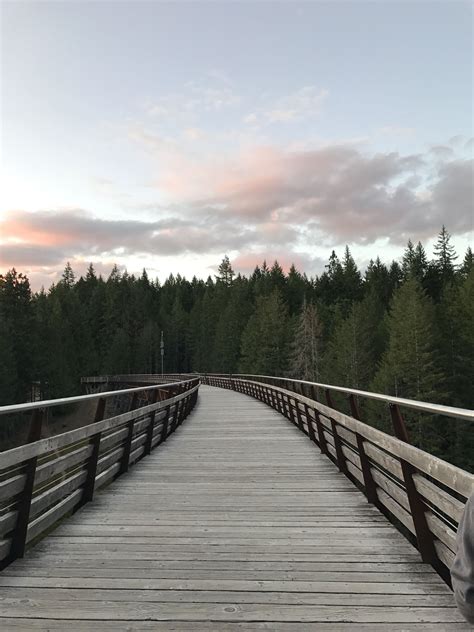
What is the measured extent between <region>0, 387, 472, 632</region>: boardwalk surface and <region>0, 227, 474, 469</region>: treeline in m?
32.4

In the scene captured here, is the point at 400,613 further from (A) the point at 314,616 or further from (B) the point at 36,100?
(B) the point at 36,100

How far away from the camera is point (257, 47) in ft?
43.4

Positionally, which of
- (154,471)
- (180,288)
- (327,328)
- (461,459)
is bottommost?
(461,459)

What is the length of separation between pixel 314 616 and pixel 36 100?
1618cm

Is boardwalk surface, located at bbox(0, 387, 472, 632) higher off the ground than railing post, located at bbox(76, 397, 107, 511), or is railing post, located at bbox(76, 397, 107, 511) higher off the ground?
railing post, located at bbox(76, 397, 107, 511)

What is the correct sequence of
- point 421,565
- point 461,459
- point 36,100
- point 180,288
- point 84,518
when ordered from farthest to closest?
point 180,288, point 461,459, point 36,100, point 84,518, point 421,565

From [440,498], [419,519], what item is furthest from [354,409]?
[440,498]

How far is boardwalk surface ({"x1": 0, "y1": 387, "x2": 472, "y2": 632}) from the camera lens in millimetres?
3004

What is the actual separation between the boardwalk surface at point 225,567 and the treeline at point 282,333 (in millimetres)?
32413

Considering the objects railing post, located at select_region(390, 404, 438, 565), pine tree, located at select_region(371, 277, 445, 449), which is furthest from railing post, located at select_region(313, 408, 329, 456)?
pine tree, located at select_region(371, 277, 445, 449)

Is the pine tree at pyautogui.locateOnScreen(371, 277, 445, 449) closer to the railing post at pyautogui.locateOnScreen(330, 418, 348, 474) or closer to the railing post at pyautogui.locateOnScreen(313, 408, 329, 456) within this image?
the railing post at pyautogui.locateOnScreen(313, 408, 329, 456)

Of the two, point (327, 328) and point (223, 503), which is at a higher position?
point (327, 328)

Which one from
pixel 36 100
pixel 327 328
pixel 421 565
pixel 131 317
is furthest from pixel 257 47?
pixel 131 317

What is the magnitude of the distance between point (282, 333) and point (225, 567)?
70.8 metres
